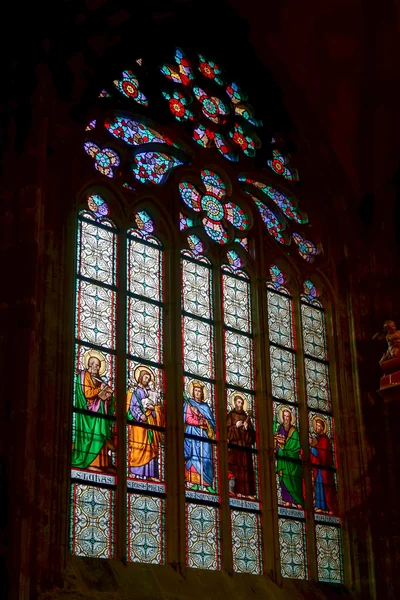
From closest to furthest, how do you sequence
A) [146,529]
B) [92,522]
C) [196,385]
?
[92,522] → [146,529] → [196,385]

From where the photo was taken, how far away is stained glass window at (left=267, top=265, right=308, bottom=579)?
13.6 meters

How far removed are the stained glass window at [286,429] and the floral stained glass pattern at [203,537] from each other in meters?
1.06

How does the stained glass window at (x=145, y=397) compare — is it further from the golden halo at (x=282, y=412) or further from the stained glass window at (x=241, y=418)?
the golden halo at (x=282, y=412)

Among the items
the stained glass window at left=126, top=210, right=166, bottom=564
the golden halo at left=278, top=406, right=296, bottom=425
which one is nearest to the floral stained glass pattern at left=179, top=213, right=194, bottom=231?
the stained glass window at left=126, top=210, right=166, bottom=564

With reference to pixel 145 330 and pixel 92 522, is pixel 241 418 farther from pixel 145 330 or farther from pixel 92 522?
pixel 92 522

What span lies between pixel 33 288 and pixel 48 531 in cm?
247

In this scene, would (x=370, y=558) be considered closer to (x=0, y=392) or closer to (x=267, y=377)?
(x=267, y=377)

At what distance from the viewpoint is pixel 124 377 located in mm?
12672

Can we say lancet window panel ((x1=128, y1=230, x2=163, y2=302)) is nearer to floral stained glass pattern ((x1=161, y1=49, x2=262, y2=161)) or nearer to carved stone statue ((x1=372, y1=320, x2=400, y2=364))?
floral stained glass pattern ((x1=161, y1=49, x2=262, y2=161))

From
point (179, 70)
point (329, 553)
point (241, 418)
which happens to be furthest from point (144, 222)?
point (329, 553)

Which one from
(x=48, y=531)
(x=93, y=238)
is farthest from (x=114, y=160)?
(x=48, y=531)

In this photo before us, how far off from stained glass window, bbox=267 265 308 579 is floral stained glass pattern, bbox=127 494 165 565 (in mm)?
1864

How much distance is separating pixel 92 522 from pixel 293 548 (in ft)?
9.98

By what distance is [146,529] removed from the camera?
12.2m
